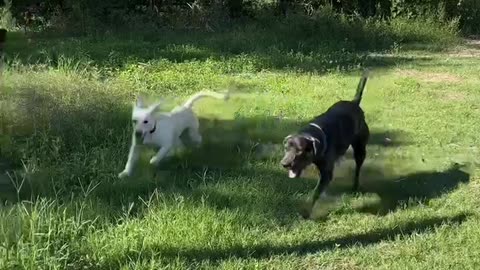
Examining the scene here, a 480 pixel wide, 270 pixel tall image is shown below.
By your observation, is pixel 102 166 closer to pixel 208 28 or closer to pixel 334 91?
pixel 334 91

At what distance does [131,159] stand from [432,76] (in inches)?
246

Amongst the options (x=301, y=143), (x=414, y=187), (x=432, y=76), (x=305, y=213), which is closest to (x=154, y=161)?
(x=305, y=213)

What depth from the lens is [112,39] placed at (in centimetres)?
1275

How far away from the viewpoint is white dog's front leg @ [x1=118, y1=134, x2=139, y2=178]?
5.18 meters

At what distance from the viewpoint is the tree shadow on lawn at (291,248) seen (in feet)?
12.3

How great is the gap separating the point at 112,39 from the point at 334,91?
18.3 feet

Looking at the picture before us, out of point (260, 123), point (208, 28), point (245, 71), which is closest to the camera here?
point (260, 123)

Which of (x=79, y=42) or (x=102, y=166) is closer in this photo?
(x=102, y=166)

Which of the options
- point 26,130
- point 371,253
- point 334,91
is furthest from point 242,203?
point 334,91

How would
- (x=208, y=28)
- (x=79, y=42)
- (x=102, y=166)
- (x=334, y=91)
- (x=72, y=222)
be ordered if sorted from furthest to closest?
(x=208, y=28), (x=79, y=42), (x=334, y=91), (x=102, y=166), (x=72, y=222)

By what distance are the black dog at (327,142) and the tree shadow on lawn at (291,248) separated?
510 millimetres

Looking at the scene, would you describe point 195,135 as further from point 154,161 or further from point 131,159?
point 131,159

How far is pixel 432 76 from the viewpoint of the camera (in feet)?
33.6

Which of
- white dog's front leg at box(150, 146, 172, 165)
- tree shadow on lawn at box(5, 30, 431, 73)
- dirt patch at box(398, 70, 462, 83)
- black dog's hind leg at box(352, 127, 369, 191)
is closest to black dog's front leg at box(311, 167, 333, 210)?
black dog's hind leg at box(352, 127, 369, 191)
